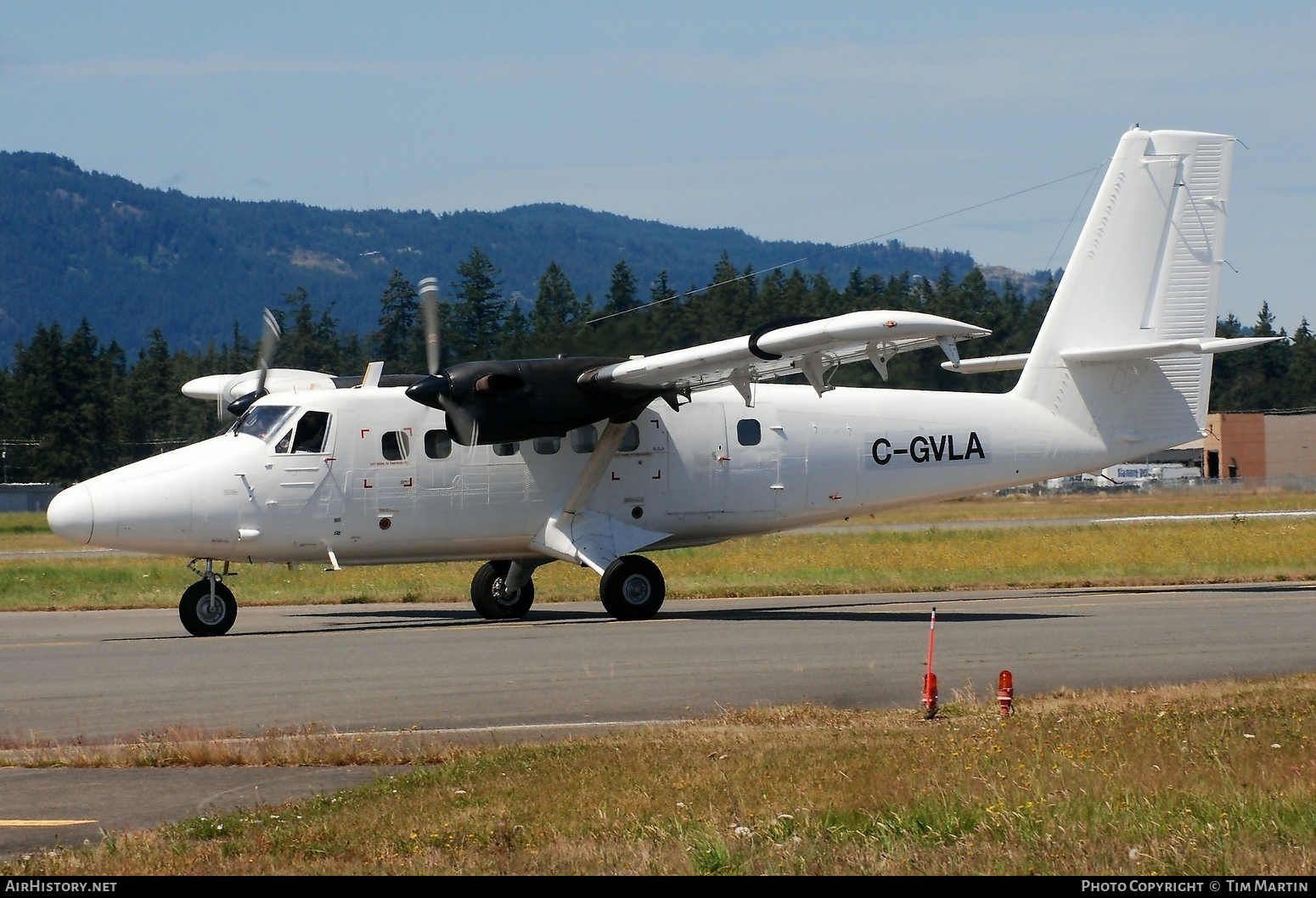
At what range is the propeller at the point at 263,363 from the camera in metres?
21.6

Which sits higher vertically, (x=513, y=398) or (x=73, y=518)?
(x=513, y=398)

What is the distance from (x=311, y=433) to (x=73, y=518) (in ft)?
10.3

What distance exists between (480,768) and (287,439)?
10917 millimetres

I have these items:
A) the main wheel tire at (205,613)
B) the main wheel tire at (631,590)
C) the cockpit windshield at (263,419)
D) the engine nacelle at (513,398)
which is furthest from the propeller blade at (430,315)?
the main wheel tire at (205,613)

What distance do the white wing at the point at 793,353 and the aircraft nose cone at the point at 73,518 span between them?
21.3ft

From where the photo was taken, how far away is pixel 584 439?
20547 millimetres

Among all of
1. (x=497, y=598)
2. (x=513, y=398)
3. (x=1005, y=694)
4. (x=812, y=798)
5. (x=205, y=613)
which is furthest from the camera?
(x=497, y=598)

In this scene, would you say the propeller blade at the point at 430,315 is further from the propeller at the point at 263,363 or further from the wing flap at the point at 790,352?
the propeller at the point at 263,363

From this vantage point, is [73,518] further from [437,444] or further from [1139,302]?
[1139,302]

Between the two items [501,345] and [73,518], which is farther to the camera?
[501,345]

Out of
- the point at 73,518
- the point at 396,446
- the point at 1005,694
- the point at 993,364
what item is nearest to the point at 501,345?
the point at 396,446

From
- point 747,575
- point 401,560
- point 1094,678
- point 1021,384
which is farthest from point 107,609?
point 1094,678

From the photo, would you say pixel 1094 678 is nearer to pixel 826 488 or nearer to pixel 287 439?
pixel 826 488

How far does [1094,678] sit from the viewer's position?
1327cm
